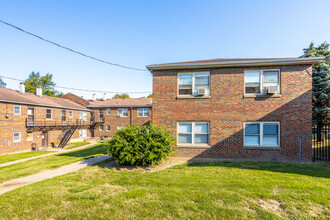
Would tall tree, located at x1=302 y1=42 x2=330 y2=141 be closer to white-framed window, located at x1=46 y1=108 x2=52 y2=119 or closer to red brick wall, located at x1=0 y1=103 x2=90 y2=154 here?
red brick wall, located at x1=0 y1=103 x2=90 y2=154

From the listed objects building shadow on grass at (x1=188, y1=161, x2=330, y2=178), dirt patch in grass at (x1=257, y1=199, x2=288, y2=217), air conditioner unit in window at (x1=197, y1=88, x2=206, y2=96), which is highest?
air conditioner unit in window at (x1=197, y1=88, x2=206, y2=96)

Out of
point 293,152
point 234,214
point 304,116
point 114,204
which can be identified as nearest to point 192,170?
point 234,214

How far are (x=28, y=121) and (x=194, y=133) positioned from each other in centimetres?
1947

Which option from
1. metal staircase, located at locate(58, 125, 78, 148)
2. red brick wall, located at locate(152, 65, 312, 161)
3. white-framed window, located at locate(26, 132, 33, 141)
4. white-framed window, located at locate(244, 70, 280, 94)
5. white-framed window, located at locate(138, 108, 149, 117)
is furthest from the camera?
white-framed window, located at locate(138, 108, 149, 117)

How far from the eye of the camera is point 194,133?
9250 millimetres

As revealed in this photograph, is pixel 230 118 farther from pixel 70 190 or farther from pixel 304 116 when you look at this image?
pixel 70 190

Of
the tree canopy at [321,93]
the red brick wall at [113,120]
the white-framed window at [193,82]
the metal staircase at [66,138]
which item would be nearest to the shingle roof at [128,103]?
the red brick wall at [113,120]

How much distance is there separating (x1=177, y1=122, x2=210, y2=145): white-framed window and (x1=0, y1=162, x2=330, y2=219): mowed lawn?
100 inches

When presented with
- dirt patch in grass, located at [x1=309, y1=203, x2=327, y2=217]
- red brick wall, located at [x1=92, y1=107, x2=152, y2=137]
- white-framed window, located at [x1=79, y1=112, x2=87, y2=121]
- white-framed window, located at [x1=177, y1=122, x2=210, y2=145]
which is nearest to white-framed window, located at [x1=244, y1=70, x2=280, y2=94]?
white-framed window, located at [x1=177, y1=122, x2=210, y2=145]

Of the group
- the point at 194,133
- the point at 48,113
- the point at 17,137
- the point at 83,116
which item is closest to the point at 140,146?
the point at 194,133

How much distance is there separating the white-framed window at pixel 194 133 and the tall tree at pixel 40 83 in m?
50.6

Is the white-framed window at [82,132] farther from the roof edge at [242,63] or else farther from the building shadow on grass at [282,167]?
the building shadow on grass at [282,167]

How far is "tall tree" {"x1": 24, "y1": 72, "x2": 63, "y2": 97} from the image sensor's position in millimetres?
44469

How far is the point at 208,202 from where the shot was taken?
166 inches
